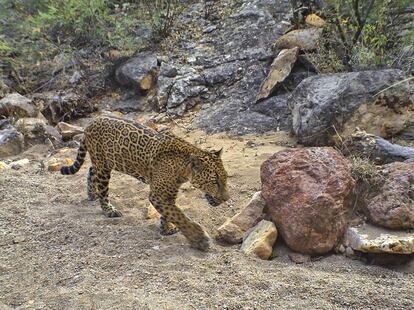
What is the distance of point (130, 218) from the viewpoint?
6.18 m

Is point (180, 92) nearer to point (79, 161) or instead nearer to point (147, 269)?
point (79, 161)

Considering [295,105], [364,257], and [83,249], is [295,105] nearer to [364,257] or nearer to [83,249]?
[364,257]

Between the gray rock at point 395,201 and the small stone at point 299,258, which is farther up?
the gray rock at point 395,201

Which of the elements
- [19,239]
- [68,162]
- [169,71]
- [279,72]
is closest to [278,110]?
[279,72]

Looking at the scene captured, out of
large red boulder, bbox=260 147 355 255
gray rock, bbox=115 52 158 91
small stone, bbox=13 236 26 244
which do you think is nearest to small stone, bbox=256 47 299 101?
gray rock, bbox=115 52 158 91

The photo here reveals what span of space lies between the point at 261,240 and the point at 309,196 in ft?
2.13

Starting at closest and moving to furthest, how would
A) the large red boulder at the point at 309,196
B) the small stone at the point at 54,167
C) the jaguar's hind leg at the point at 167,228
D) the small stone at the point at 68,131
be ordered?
the large red boulder at the point at 309,196, the jaguar's hind leg at the point at 167,228, the small stone at the point at 54,167, the small stone at the point at 68,131

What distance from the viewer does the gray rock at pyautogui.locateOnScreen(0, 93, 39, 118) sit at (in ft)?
33.1

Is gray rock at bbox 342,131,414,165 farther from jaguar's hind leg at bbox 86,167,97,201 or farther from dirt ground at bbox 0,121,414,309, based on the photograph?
jaguar's hind leg at bbox 86,167,97,201

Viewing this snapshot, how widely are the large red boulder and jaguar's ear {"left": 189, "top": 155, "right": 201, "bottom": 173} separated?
2.47 ft

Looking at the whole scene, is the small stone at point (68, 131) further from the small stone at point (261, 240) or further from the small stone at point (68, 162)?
the small stone at point (261, 240)

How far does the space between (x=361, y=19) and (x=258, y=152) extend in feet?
10.4

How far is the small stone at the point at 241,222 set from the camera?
5438 mm

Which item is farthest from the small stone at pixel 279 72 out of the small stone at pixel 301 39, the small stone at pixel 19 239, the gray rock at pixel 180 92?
the small stone at pixel 19 239
